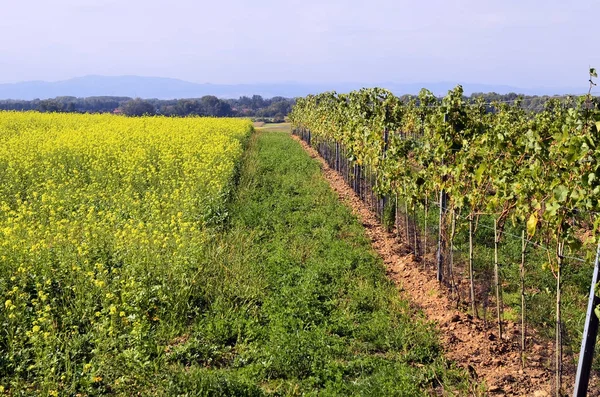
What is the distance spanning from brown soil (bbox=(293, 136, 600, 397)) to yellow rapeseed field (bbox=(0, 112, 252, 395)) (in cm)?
376

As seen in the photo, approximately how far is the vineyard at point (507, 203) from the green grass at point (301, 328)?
1.23m

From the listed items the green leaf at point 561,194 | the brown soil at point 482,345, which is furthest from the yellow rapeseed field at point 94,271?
the green leaf at point 561,194

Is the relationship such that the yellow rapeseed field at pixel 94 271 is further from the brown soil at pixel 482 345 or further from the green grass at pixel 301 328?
the brown soil at pixel 482 345

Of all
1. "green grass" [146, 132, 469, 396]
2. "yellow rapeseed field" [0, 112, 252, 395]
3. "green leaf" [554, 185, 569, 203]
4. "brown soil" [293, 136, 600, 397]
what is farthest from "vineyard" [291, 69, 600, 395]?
"yellow rapeseed field" [0, 112, 252, 395]

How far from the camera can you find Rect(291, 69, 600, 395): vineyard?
484 centimetres

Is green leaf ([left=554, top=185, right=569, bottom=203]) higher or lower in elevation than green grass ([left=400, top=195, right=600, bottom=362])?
higher

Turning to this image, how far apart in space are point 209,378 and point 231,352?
1.07 meters

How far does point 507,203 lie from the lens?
6594 millimetres

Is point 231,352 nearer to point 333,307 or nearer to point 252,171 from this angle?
point 333,307

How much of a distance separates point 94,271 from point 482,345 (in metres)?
5.98

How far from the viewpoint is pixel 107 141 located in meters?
19.6

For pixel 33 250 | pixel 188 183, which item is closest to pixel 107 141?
pixel 188 183

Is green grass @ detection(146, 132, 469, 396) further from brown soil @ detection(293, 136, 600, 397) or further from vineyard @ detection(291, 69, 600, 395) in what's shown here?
vineyard @ detection(291, 69, 600, 395)

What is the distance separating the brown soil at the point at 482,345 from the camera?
5.64 m
